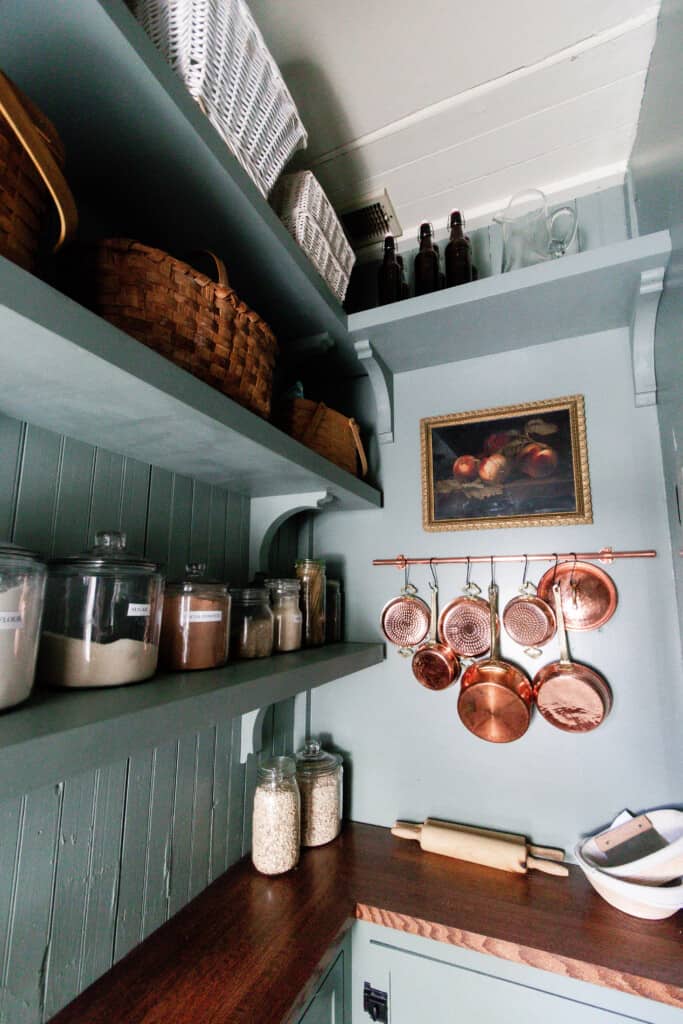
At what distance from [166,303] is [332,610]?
82 cm

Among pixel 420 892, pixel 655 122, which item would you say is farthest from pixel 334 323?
pixel 420 892

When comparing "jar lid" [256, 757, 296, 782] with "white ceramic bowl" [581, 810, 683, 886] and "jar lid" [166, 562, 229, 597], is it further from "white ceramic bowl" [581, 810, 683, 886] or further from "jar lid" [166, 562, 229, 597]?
"white ceramic bowl" [581, 810, 683, 886]

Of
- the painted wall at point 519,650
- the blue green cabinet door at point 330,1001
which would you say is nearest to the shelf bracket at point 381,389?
the painted wall at point 519,650

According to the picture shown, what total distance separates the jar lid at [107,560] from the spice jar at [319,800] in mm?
736

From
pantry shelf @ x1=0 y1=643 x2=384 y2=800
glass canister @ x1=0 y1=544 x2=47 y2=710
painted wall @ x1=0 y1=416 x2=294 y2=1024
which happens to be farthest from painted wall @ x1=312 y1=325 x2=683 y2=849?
glass canister @ x1=0 y1=544 x2=47 y2=710

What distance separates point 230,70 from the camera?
680 mm

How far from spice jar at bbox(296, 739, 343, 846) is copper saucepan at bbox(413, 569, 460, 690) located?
0.30 metres

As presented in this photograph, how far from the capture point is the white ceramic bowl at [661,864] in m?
0.84

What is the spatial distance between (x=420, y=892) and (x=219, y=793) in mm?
438

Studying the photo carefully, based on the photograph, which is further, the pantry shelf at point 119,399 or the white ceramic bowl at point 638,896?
the white ceramic bowl at point 638,896

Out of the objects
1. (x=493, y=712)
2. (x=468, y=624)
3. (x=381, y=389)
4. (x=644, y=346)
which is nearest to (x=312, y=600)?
(x=468, y=624)

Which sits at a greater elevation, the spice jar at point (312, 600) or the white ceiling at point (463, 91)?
the white ceiling at point (463, 91)

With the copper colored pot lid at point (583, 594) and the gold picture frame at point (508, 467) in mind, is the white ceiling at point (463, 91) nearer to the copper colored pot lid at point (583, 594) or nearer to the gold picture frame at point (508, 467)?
the gold picture frame at point (508, 467)

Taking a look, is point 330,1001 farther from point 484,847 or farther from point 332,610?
point 332,610
